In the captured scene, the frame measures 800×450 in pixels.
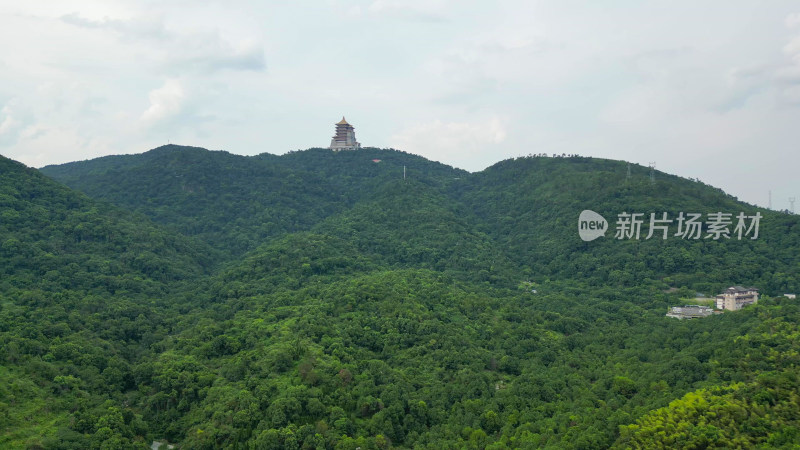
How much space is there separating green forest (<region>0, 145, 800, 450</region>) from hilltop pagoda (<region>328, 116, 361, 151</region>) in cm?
3439

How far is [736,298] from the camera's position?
40031 millimetres

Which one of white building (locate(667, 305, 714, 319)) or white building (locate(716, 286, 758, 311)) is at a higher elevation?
white building (locate(716, 286, 758, 311))

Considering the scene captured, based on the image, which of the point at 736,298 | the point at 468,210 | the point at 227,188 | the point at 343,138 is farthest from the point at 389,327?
the point at 343,138

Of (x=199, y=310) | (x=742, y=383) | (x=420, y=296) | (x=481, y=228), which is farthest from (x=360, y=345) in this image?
(x=481, y=228)

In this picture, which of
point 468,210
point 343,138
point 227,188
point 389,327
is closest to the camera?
point 389,327

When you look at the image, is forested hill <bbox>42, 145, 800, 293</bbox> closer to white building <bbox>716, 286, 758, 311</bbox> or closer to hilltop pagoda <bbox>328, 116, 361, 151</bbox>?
white building <bbox>716, 286, 758, 311</bbox>

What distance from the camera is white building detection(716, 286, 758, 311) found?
3997 cm

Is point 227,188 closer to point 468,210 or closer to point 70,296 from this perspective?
point 468,210

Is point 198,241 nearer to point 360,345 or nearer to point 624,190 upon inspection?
point 360,345

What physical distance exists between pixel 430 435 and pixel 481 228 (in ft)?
148

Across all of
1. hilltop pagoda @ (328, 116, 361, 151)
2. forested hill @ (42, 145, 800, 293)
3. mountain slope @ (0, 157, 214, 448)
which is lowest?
mountain slope @ (0, 157, 214, 448)

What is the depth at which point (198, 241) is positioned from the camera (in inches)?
2366

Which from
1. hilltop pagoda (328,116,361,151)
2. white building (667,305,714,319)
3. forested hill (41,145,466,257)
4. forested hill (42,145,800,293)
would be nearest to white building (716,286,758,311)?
white building (667,305,714,319)

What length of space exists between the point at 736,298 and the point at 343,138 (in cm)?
7533
